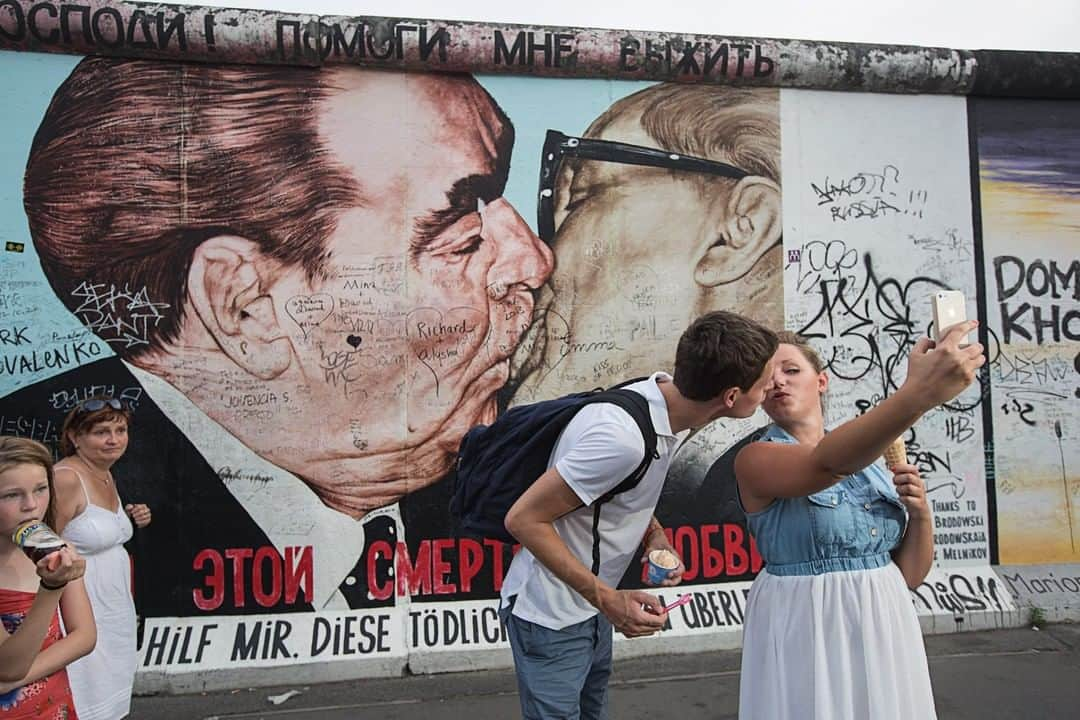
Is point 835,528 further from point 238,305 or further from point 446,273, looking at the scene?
point 238,305

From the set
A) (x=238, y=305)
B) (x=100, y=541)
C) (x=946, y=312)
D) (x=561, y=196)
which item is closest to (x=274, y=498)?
(x=238, y=305)

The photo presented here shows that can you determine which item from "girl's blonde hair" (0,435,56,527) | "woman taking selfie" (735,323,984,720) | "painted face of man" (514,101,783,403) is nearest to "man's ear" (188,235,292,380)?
"painted face of man" (514,101,783,403)

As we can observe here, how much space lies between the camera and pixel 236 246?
5.65m

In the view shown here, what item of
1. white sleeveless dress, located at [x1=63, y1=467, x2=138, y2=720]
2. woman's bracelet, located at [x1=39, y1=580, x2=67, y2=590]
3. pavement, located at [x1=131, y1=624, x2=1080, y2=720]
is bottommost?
pavement, located at [x1=131, y1=624, x2=1080, y2=720]

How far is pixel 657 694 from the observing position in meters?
4.83

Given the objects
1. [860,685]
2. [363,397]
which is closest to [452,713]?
[363,397]

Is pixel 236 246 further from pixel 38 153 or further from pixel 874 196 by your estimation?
pixel 874 196

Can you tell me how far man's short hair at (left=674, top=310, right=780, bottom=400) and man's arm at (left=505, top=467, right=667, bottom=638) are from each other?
0.48 metres

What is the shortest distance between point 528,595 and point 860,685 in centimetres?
97

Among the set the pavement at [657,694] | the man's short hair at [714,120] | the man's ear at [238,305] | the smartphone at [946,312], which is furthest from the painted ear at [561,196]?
the smartphone at [946,312]

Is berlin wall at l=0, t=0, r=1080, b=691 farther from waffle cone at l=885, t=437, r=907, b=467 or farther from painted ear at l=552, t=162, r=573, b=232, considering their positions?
waffle cone at l=885, t=437, r=907, b=467

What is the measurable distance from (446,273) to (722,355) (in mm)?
3738

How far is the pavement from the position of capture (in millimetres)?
4590

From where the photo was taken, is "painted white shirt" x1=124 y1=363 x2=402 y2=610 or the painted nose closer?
"painted white shirt" x1=124 y1=363 x2=402 y2=610
